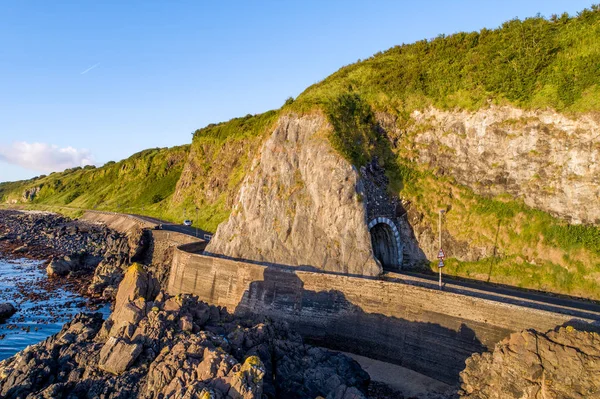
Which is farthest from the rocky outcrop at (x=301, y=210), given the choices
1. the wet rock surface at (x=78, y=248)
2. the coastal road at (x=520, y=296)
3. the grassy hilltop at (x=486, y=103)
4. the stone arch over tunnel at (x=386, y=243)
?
the wet rock surface at (x=78, y=248)

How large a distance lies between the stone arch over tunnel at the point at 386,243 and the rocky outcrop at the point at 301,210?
3553 mm

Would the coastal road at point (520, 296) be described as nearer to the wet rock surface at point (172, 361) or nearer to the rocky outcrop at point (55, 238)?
the wet rock surface at point (172, 361)

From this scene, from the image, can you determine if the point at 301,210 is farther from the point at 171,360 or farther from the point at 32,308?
the point at 32,308

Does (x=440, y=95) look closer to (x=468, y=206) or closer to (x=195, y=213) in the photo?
(x=468, y=206)

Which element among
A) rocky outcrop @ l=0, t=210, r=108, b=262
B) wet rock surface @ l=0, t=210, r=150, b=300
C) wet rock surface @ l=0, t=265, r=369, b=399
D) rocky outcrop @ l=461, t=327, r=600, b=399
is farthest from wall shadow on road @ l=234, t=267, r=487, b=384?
rocky outcrop @ l=0, t=210, r=108, b=262

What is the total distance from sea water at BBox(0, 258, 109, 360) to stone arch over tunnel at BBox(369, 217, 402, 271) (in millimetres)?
25924

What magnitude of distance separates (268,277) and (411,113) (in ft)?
77.8

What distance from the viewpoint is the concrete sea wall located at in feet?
76.3

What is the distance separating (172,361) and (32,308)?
28.6 metres

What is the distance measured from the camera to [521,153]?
34656mm

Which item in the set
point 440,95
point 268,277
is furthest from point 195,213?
point 440,95

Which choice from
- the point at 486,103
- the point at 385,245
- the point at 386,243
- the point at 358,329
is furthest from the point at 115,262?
the point at 486,103

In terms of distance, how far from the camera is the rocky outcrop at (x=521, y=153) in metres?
31.3

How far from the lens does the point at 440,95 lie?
4069cm
